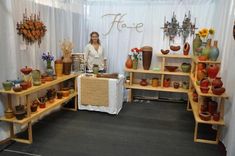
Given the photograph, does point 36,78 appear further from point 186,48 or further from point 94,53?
point 186,48

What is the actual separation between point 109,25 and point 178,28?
1425mm

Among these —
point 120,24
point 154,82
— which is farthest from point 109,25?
point 154,82

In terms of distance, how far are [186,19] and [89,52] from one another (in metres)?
2.00

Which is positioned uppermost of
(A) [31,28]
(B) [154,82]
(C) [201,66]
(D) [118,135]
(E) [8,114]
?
(A) [31,28]

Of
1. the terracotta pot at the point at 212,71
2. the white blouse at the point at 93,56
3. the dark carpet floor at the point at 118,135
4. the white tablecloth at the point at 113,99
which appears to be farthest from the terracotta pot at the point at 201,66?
the white blouse at the point at 93,56

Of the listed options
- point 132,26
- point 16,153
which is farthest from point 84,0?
point 16,153

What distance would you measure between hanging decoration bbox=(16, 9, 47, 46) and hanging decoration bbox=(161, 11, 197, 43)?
2388mm

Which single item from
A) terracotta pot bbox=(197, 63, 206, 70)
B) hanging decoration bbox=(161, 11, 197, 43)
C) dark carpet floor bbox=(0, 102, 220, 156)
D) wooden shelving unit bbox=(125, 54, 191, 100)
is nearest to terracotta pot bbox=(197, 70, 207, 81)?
terracotta pot bbox=(197, 63, 206, 70)

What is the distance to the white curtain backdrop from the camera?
2.73 metres

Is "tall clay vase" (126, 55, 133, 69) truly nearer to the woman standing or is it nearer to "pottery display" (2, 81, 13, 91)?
the woman standing

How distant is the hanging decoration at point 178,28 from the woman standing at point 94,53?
4.54 ft

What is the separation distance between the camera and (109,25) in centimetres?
468

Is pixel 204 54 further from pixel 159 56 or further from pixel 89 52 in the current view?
pixel 89 52

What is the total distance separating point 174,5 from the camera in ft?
→ 14.2
